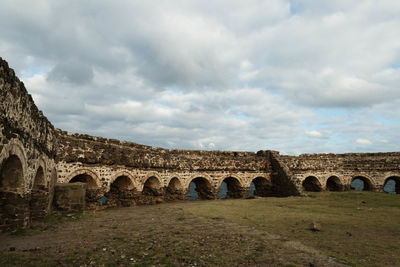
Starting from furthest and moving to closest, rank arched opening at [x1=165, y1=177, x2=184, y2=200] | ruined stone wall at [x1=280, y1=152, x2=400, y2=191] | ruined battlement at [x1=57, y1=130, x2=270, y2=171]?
ruined stone wall at [x1=280, y1=152, x2=400, y2=191] → arched opening at [x1=165, y1=177, x2=184, y2=200] → ruined battlement at [x1=57, y1=130, x2=270, y2=171]

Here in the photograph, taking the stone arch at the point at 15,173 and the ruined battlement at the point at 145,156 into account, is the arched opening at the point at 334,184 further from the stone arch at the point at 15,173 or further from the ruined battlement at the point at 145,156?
the stone arch at the point at 15,173

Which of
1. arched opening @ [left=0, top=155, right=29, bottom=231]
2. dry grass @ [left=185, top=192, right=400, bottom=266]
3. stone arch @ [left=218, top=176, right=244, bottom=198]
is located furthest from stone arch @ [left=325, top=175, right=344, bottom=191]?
arched opening @ [left=0, top=155, right=29, bottom=231]

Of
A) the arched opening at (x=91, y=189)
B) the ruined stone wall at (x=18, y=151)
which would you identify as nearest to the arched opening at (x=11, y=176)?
the ruined stone wall at (x=18, y=151)

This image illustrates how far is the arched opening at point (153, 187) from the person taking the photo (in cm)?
1478

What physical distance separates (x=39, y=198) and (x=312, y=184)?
18808mm

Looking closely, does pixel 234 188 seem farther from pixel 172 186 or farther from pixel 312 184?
pixel 312 184

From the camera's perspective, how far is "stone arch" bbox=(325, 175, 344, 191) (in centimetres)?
1955

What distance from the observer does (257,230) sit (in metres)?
6.12

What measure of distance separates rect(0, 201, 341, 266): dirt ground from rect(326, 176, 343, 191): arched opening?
16475 mm

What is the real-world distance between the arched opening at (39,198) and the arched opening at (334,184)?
19920mm

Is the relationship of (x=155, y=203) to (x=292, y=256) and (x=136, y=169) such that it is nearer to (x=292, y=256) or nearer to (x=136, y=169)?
(x=136, y=169)

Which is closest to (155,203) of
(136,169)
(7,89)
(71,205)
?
(136,169)

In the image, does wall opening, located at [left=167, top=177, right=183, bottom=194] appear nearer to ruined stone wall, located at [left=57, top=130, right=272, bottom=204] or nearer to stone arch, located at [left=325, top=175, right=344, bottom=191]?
ruined stone wall, located at [left=57, top=130, right=272, bottom=204]

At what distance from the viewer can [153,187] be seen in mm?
14789
